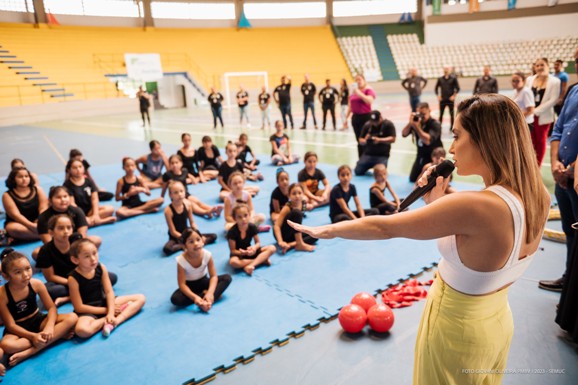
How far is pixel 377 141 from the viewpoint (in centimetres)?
886

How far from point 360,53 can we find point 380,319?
1424 inches

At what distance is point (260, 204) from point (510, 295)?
4.63 metres

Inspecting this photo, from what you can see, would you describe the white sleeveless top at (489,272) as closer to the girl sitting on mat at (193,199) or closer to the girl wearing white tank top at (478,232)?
the girl wearing white tank top at (478,232)

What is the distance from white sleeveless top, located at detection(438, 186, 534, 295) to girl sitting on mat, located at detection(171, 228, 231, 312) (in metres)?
3.05

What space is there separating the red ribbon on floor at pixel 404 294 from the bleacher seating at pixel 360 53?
3251 centimetres

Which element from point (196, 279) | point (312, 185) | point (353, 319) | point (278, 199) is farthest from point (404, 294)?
point (312, 185)

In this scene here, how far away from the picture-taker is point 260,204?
777 cm

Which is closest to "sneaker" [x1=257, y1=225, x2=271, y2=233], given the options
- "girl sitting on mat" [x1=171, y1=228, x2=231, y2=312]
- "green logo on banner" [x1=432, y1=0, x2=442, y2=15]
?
"girl sitting on mat" [x1=171, y1=228, x2=231, y2=312]

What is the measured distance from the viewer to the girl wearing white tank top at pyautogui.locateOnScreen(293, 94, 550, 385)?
4.76 ft

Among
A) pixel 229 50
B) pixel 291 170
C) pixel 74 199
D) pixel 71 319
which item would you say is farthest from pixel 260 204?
pixel 229 50

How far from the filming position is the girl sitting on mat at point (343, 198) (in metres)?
6.23

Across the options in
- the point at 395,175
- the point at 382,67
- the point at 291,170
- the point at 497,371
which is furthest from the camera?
the point at 382,67

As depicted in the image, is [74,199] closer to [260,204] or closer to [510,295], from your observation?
[260,204]

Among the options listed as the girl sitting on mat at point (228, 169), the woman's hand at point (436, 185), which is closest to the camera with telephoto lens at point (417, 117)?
the girl sitting on mat at point (228, 169)
